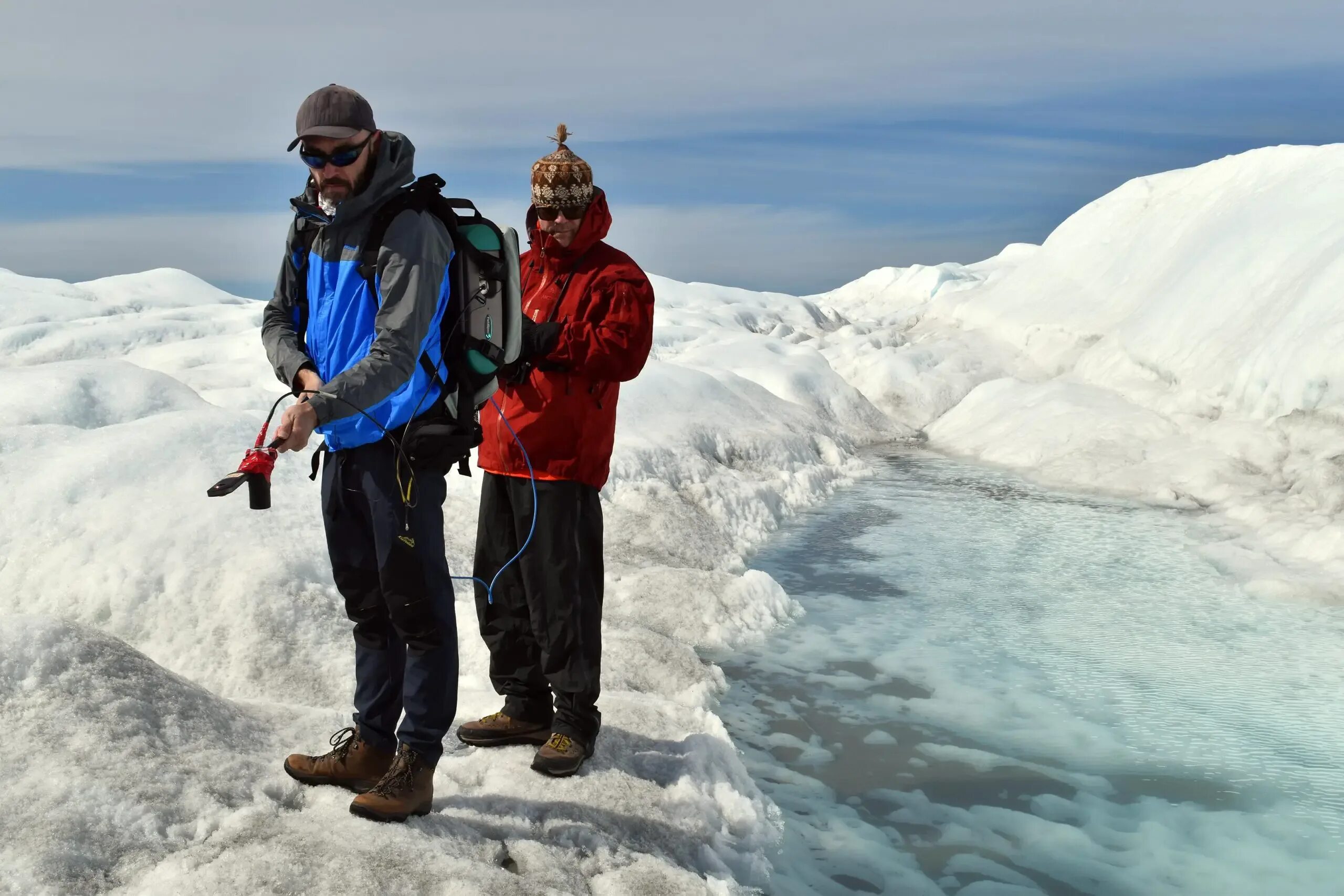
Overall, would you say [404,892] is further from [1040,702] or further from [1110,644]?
[1110,644]

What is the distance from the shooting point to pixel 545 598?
11.2 ft

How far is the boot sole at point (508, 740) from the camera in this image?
3561 millimetres

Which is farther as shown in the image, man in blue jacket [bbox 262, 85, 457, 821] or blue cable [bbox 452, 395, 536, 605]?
blue cable [bbox 452, 395, 536, 605]

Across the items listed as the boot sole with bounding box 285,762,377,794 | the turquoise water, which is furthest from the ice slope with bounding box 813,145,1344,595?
the boot sole with bounding box 285,762,377,794

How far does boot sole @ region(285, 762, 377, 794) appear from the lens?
296cm

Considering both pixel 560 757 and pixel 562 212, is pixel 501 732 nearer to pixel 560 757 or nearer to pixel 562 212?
pixel 560 757

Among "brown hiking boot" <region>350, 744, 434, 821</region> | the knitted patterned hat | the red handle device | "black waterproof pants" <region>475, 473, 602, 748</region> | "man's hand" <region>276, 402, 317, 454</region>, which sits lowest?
"brown hiking boot" <region>350, 744, 434, 821</region>

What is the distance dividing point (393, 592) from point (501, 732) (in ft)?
3.66

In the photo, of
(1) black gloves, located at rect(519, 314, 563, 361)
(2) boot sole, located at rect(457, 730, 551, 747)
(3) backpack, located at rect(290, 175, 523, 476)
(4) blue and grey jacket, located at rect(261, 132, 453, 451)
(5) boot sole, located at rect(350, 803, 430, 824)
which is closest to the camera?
(4) blue and grey jacket, located at rect(261, 132, 453, 451)

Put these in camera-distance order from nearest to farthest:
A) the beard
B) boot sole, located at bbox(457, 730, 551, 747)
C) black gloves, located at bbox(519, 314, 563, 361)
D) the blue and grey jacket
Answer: the blue and grey jacket → the beard → black gloves, located at bbox(519, 314, 563, 361) → boot sole, located at bbox(457, 730, 551, 747)

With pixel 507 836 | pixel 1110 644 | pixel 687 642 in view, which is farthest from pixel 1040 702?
pixel 507 836

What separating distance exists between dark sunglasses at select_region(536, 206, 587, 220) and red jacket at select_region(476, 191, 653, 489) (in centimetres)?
3

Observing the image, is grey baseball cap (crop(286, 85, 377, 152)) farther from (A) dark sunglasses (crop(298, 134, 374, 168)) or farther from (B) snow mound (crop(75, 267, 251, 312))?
(B) snow mound (crop(75, 267, 251, 312))

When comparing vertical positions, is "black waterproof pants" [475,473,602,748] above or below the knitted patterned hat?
below
